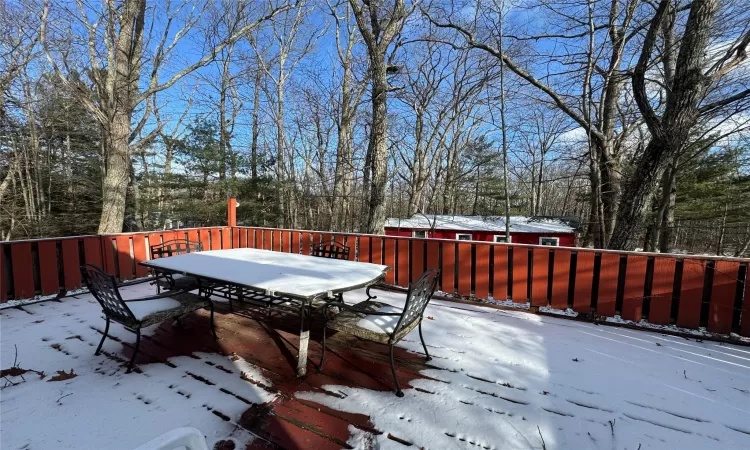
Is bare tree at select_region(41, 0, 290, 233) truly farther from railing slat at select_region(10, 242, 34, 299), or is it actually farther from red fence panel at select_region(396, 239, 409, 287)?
red fence panel at select_region(396, 239, 409, 287)

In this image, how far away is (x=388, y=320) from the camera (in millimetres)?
2055

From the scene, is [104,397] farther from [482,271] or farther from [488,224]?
[488,224]

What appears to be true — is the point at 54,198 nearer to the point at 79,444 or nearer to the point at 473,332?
the point at 79,444

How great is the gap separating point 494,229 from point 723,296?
29.8 feet

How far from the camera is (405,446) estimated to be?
138cm

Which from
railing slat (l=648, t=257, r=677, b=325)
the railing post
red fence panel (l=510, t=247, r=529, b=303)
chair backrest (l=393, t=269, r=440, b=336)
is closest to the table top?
chair backrest (l=393, t=269, r=440, b=336)

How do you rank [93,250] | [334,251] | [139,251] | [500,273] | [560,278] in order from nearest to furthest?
[560,278], [500,273], [334,251], [93,250], [139,251]

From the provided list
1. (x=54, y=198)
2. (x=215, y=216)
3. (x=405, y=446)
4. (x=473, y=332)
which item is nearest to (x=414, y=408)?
(x=405, y=446)

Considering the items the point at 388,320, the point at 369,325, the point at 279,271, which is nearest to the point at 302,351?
the point at 369,325

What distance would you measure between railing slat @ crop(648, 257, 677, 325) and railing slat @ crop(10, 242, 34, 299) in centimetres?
695

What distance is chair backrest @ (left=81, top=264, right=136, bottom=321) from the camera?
197 centimetres

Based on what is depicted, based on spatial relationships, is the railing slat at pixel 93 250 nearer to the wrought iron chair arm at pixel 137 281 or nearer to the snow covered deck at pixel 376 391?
the wrought iron chair arm at pixel 137 281

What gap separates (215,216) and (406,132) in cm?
1105

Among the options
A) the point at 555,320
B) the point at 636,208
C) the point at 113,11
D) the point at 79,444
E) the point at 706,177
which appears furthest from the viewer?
the point at 706,177
